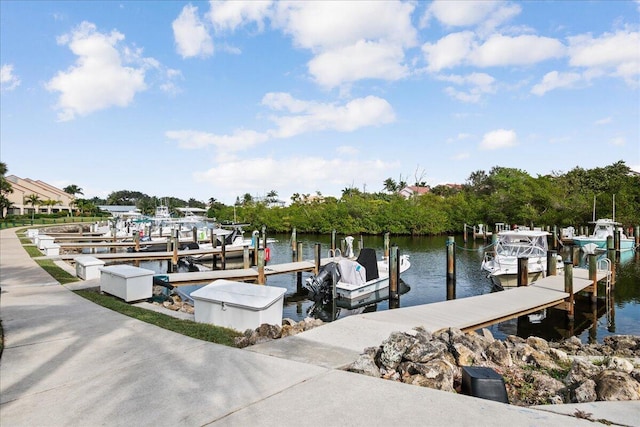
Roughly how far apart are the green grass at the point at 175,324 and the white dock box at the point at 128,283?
0.86 feet

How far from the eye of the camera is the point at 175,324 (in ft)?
24.9

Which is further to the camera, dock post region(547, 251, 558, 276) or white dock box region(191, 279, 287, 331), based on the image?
dock post region(547, 251, 558, 276)

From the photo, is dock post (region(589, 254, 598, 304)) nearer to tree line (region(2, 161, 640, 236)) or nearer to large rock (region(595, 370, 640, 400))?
large rock (region(595, 370, 640, 400))

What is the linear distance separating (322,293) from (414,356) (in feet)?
35.5

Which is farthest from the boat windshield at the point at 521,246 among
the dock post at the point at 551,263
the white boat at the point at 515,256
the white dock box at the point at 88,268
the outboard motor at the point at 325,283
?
the white dock box at the point at 88,268

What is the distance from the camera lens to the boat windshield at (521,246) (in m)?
19.4

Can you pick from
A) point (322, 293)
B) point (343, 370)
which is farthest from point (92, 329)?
point (322, 293)

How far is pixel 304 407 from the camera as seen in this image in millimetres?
3961

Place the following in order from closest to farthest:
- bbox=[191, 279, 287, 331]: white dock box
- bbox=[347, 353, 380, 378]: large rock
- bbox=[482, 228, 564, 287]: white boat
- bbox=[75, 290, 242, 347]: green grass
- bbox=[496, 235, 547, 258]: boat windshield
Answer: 1. bbox=[347, 353, 380, 378]: large rock
2. bbox=[75, 290, 242, 347]: green grass
3. bbox=[191, 279, 287, 331]: white dock box
4. bbox=[482, 228, 564, 287]: white boat
5. bbox=[496, 235, 547, 258]: boat windshield

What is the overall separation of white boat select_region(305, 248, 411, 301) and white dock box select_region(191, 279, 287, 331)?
7562mm

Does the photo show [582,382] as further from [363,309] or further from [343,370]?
[363,309]

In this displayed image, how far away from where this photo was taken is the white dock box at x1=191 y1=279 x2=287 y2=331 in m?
7.38

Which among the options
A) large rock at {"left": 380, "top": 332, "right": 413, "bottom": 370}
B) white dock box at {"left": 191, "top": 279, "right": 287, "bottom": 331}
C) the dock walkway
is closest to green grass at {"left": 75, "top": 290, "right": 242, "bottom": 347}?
white dock box at {"left": 191, "top": 279, "right": 287, "bottom": 331}

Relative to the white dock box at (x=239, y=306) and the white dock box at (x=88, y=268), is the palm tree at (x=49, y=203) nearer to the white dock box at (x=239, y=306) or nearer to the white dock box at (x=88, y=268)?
the white dock box at (x=88, y=268)
